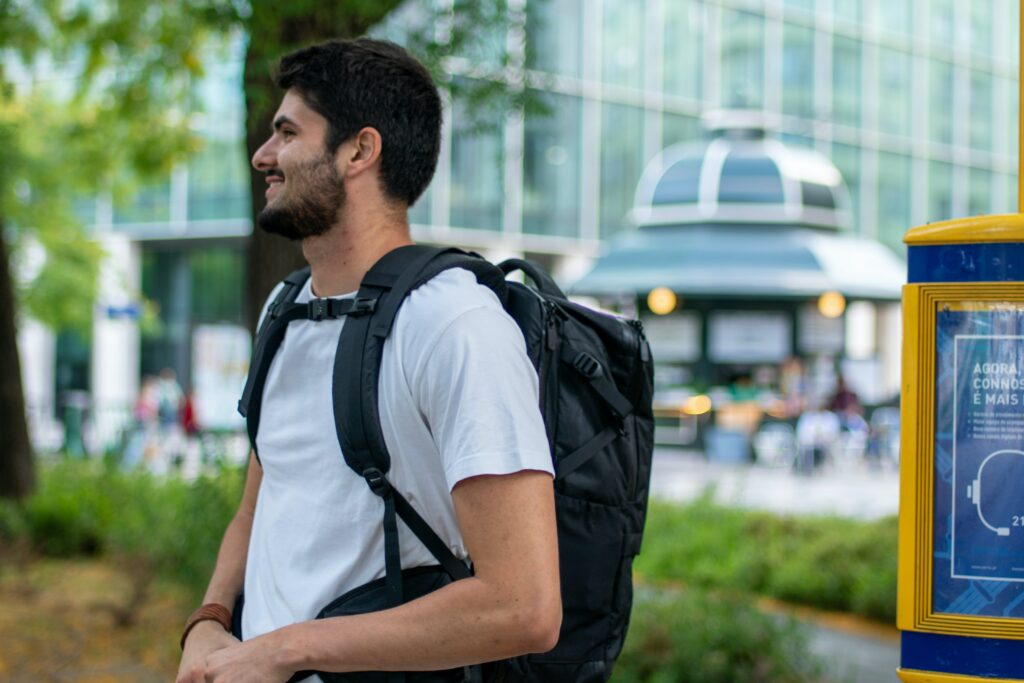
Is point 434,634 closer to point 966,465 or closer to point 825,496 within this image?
point 966,465

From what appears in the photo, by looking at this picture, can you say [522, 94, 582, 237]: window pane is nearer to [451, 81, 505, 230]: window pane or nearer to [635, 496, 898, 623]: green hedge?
[451, 81, 505, 230]: window pane

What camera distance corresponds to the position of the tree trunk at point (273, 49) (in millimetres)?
5332

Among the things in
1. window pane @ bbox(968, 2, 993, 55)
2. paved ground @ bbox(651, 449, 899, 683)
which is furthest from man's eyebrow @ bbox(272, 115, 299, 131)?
window pane @ bbox(968, 2, 993, 55)

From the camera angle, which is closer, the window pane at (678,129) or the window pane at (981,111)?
the window pane at (678,129)

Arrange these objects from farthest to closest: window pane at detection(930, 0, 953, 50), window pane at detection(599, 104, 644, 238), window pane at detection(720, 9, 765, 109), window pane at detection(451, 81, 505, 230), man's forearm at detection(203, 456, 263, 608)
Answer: window pane at detection(930, 0, 953, 50), window pane at detection(720, 9, 765, 109), window pane at detection(599, 104, 644, 238), window pane at detection(451, 81, 505, 230), man's forearm at detection(203, 456, 263, 608)

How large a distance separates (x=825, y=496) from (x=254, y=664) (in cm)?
1596

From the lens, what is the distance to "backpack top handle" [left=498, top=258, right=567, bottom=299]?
2293 mm

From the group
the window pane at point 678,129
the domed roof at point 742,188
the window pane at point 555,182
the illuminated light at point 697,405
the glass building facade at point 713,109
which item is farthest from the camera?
the window pane at point 678,129

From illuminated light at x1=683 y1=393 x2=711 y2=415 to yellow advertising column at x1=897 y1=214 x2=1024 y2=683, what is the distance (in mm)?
20298

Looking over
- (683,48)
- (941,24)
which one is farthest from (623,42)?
(941,24)

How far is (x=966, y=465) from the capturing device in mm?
2330

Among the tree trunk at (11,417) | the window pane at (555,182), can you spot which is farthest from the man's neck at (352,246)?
the window pane at (555,182)

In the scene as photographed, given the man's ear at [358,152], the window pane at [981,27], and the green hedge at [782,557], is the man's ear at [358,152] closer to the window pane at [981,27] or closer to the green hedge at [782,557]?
the green hedge at [782,557]

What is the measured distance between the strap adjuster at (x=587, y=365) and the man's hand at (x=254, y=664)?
0.63m
